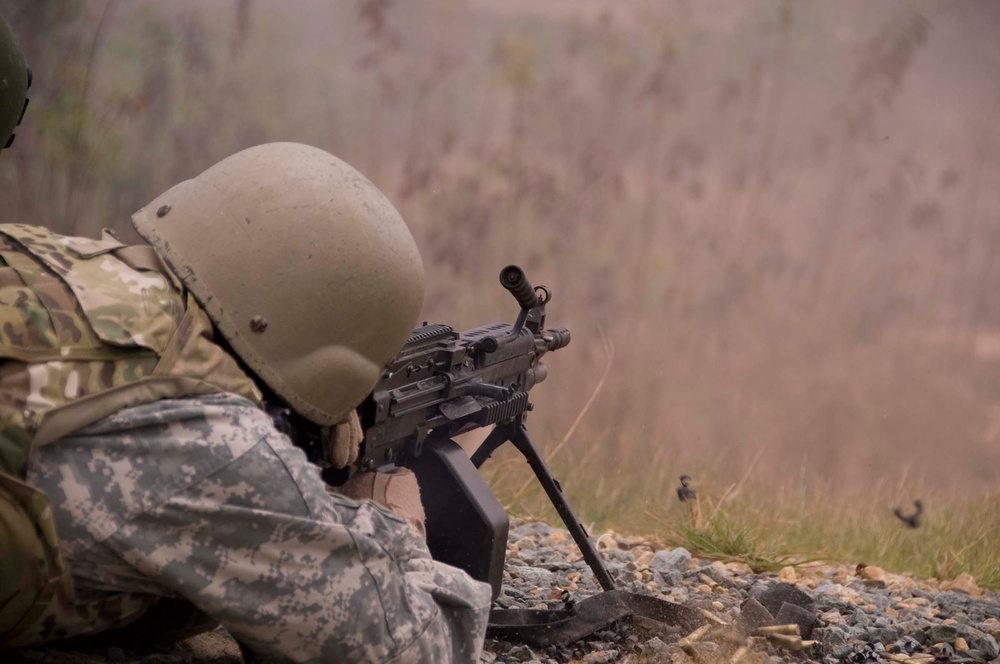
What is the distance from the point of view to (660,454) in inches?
214

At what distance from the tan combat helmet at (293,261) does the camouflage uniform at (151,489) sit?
4.6 inches

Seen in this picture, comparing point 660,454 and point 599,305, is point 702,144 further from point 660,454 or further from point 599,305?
point 660,454

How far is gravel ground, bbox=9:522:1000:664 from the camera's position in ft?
9.71

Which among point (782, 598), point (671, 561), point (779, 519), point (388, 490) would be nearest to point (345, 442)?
point (388, 490)

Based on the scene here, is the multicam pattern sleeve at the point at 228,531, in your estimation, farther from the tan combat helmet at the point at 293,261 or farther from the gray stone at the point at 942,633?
the gray stone at the point at 942,633

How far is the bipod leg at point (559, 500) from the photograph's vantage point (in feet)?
10.9

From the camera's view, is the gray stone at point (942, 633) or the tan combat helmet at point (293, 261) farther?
the gray stone at point (942, 633)

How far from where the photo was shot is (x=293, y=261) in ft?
6.57

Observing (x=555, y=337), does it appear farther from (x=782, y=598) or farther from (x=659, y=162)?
(x=659, y=162)

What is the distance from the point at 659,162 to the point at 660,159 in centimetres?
2

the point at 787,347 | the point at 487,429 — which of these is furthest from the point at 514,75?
the point at 487,429

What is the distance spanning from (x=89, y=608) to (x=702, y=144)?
507cm

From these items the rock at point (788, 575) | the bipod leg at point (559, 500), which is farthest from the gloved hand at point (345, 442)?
the rock at point (788, 575)

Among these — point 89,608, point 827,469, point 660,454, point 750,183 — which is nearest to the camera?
point 89,608
